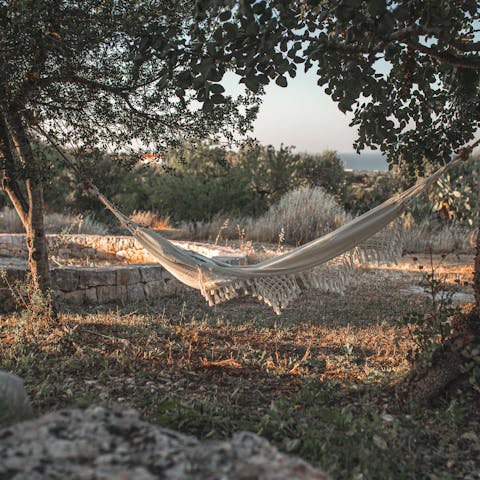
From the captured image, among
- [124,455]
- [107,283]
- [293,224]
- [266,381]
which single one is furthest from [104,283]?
[293,224]

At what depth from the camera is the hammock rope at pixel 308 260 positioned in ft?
9.36

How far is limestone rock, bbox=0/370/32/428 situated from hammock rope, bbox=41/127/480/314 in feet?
4.81

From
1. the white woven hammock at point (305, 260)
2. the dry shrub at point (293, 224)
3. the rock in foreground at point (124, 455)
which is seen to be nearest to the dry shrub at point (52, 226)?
the dry shrub at point (293, 224)

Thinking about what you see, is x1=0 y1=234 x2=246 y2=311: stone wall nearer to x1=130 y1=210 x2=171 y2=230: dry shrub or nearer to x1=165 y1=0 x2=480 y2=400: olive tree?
x1=165 y1=0 x2=480 y2=400: olive tree

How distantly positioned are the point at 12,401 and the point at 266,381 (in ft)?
4.80

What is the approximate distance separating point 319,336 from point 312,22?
2.26m

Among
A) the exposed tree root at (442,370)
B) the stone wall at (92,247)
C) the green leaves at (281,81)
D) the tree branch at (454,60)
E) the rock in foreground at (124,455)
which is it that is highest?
the tree branch at (454,60)

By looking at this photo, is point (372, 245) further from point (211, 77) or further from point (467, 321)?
point (211, 77)

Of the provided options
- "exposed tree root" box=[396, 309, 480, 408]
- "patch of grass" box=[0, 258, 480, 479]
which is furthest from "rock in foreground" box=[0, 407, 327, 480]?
"exposed tree root" box=[396, 309, 480, 408]

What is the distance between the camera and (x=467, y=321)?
7.98 ft

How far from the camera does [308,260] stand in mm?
2895

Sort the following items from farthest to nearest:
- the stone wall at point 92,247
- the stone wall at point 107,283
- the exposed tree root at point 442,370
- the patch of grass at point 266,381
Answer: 1. the stone wall at point 92,247
2. the stone wall at point 107,283
3. the exposed tree root at point 442,370
4. the patch of grass at point 266,381

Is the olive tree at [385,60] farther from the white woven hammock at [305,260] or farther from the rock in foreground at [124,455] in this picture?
the rock in foreground at [124,455]

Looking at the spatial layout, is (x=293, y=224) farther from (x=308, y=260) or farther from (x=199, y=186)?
(x=308, y=260)
